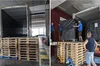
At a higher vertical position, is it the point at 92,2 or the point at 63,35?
the point at 92,2

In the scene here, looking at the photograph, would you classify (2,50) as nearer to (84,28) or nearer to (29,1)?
(29,1)

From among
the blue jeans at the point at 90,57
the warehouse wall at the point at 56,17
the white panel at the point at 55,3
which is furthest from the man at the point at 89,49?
the white panel at the point at 55,3

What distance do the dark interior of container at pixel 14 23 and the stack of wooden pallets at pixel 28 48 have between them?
0.14m

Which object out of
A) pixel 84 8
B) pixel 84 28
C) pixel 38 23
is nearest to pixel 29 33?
pixel 38 23

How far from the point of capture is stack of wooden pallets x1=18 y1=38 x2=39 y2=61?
1.69 m

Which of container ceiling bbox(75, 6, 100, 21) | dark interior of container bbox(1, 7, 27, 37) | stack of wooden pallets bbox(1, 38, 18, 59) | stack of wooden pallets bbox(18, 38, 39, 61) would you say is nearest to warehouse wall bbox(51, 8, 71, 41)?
container ceiling bbox(75, 6, 100, 21)

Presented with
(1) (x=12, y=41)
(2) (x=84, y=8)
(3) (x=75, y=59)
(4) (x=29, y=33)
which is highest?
(2) (x=84, y=8)

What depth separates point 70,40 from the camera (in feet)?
5.76

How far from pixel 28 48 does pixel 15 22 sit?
0.45 m

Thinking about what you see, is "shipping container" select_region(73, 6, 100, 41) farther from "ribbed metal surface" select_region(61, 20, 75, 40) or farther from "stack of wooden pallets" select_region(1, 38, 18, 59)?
"stack of wooden pallets" select_region(1, 38, 18, 59)

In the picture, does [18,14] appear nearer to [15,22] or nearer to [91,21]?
[15,22]

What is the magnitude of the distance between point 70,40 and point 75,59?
0.34 metres

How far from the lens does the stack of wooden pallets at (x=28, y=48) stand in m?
1.69

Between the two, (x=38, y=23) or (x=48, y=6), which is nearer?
(x=38, y=23)
